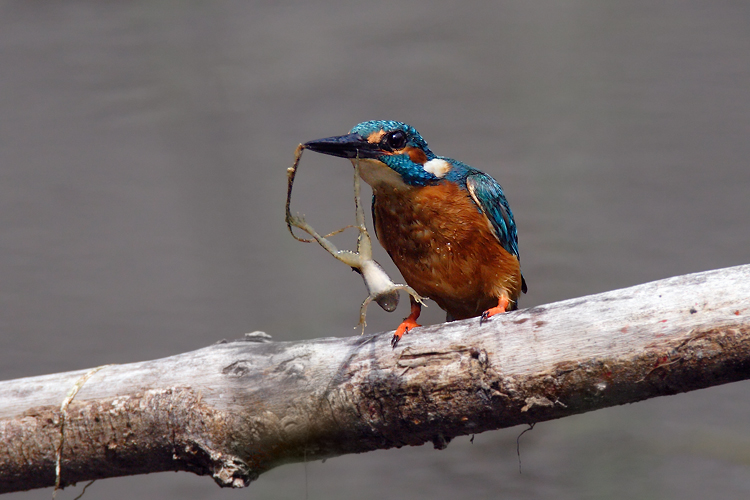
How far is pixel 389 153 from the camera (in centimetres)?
159

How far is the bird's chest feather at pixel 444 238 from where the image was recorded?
166 centimetres

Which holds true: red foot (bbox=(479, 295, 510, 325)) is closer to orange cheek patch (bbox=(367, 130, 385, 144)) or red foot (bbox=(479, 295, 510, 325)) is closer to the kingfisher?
the kingfisher

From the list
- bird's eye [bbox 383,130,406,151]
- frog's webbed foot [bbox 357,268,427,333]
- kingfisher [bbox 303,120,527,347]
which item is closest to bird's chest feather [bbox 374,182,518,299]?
kingfisher [bbox 303,120,527,347]

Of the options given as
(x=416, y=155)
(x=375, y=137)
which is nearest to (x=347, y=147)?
(x=375, y=137)

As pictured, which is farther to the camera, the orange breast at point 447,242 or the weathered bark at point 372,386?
the orange breast at point 447,242

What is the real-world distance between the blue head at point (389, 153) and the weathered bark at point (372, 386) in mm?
466

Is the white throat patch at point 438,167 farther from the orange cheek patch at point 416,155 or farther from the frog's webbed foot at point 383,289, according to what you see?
the frog's webbed foot at point 383,289

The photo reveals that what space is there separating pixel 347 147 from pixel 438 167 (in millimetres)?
339

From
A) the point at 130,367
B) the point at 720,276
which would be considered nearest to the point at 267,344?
the point at 130,367

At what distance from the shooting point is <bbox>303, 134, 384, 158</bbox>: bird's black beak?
1444 millimetres

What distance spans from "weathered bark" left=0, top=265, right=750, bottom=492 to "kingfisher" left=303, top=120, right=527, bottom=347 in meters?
0.34

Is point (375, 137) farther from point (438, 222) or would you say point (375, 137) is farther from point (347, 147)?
point (438, 222)

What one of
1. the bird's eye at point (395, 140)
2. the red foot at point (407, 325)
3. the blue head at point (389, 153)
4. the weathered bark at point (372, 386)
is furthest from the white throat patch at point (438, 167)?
the weathered bark at point (372, 386)

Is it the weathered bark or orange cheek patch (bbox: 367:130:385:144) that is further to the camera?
orange cheek patch (bbox: 367:130:385:144)
